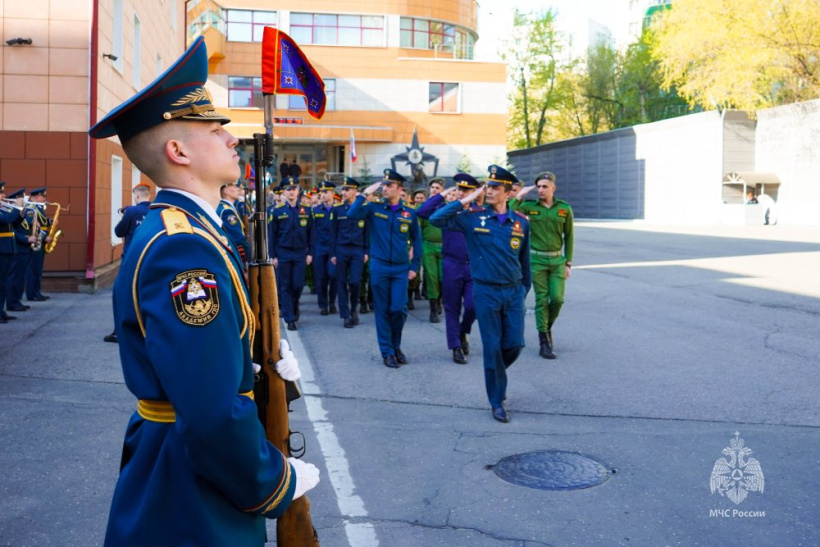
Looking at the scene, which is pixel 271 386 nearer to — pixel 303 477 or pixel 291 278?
pixel 303 477

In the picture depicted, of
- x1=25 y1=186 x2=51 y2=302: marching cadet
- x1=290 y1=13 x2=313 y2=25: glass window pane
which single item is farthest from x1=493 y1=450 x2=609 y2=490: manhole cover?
x1=290 y1=13 x2=313 y2=25: glass window pane

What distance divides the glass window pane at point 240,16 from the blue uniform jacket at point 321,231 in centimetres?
3560

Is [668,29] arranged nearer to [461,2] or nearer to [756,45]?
[756,45]

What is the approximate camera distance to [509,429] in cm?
668

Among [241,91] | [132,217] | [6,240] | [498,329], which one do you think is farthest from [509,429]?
[241,91]

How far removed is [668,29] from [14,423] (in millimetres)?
46289

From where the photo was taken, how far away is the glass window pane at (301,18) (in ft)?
154

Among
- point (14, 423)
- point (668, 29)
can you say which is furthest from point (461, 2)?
point (14, 423)

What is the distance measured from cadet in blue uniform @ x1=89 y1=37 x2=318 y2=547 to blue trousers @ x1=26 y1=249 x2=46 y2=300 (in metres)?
13.8

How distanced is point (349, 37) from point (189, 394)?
4759 cm

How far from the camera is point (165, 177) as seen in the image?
2.26 meters

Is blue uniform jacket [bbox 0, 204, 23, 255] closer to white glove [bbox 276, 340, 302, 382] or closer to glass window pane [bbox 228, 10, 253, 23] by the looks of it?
white glove [bbox 276, 340, 302, 382]

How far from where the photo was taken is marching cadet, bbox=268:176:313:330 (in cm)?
1297

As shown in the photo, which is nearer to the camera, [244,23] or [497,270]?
[497,270]
